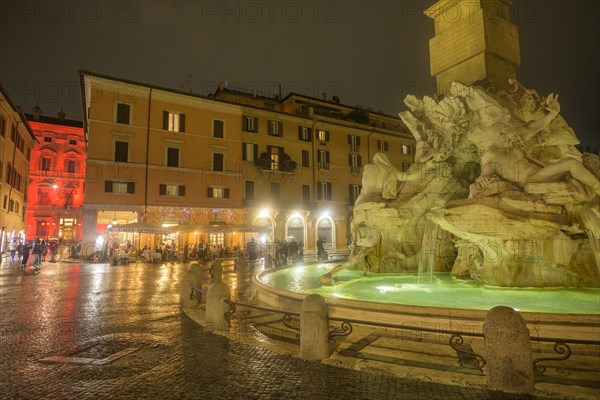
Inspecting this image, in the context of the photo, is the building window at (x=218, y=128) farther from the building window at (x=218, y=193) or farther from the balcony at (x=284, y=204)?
the balcony at (x=284, y=204)

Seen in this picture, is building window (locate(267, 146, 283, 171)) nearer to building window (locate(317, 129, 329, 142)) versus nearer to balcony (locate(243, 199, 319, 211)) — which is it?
balcony (locate(243, 199, 319, 211))

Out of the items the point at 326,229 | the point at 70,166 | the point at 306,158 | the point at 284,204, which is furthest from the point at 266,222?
the point at 70,166

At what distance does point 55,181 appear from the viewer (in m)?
47.4

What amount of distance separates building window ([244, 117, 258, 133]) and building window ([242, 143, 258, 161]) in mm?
1388

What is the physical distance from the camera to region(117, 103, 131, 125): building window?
27672mm

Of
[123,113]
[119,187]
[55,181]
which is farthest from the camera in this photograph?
[55,181]

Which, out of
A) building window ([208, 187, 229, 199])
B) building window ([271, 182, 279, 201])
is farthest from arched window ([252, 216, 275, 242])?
building window ([208, 187, 229, 199])

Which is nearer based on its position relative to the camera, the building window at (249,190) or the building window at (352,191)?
the building window at (249,190)

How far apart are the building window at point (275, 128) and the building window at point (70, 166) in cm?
3050

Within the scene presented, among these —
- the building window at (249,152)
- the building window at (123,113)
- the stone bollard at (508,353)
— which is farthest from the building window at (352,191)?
the stone bollard at (508,353)

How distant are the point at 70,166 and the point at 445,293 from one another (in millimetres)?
53606

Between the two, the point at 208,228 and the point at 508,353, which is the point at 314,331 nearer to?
the point at 508,353

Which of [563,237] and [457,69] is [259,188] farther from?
[563,237]

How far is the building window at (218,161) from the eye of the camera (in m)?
31.4
